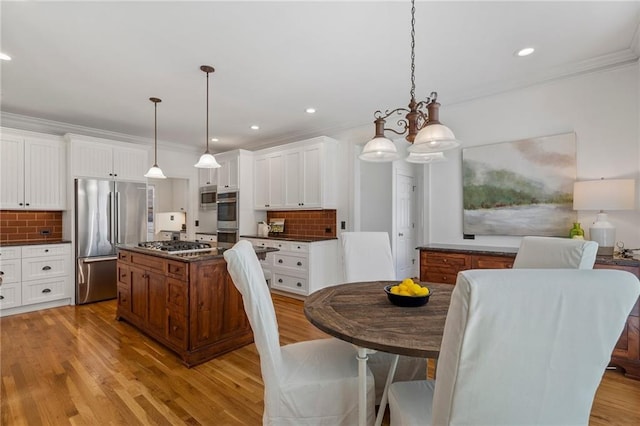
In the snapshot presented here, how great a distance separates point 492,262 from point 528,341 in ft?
7.77

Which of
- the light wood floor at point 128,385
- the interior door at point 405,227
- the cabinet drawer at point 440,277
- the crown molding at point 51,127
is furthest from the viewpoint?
the interior door at point 405,227

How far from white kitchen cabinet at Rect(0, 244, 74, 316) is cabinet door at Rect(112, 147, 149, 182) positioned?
4.17 feet

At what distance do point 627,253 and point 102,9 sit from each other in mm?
4466

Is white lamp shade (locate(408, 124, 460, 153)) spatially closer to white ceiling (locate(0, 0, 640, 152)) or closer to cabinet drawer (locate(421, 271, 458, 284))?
white ceiling (locate(0, 0, 640, 152))

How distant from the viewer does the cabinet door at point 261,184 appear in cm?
537

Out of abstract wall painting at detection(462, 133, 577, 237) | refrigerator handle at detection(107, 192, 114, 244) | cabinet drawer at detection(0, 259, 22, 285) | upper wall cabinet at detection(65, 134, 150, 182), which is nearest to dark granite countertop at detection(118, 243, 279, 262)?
refrigerator handle at detection(107, 192, 114, 244)

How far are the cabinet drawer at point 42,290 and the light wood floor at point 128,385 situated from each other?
32.1 inches

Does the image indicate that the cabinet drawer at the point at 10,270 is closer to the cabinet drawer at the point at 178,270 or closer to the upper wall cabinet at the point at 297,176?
the cabinet drawer at the point at 178,270

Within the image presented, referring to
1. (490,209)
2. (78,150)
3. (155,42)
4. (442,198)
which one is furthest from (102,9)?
(490,209)

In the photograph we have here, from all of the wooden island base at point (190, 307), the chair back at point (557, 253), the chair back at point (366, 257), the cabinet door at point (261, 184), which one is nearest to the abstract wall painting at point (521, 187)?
the chair back at point (557, 253)

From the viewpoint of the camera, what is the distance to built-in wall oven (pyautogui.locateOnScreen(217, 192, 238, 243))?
5392 mm

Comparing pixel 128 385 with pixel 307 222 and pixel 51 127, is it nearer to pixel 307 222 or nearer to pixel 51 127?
pixel 307 222

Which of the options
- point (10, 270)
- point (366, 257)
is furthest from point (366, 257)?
point (10, 270)

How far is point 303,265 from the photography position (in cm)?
436
